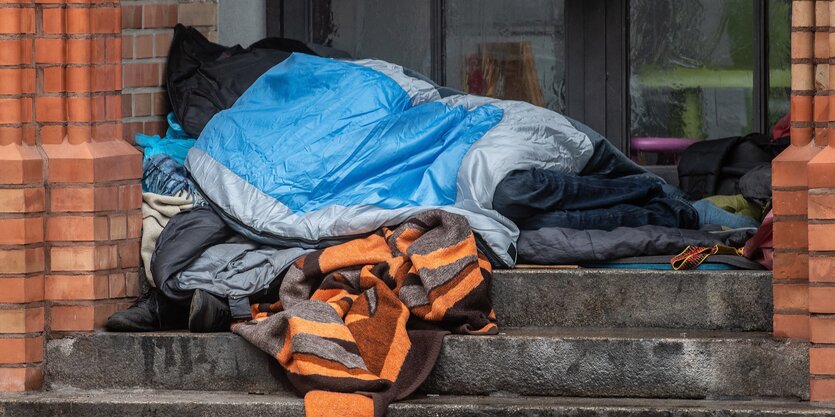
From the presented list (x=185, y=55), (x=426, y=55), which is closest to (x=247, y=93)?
(x=185, y=55)

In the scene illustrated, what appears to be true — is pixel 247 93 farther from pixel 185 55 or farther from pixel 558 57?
pixel 558 57

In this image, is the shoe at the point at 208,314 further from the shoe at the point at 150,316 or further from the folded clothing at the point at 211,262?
the shoe at the point at 150,316

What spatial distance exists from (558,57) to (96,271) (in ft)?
8.17

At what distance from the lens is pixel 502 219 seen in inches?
236

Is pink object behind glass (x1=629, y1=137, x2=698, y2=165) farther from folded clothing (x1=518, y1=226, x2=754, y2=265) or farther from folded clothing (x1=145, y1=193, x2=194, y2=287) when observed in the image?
folded clothing (x1=145, y1=193, x2=194, y2=287)

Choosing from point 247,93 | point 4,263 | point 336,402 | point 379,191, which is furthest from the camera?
point 247,93

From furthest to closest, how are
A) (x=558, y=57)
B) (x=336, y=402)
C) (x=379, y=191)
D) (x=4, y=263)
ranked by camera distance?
(x=558, y=57)
(x=379, y=191)
(x=4, y=263)
(x=336, y=402)

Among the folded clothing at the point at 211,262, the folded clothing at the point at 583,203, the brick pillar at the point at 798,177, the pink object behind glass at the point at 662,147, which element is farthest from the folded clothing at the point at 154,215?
the brick pillar at the point at 798,177

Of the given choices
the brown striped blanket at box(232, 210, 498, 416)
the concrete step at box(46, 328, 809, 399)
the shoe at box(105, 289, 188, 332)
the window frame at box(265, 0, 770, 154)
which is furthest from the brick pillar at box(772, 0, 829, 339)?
the shoe at box(105, 289, 188, 332)

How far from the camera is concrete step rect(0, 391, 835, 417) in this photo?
5.29m

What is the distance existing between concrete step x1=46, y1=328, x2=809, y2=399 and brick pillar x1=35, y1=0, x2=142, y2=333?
0.19 m

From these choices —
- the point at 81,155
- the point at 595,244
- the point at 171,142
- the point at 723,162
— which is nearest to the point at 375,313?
the point at 595,244

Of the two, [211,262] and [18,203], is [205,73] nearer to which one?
[211,262]

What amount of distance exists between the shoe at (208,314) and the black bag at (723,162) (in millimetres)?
2251
